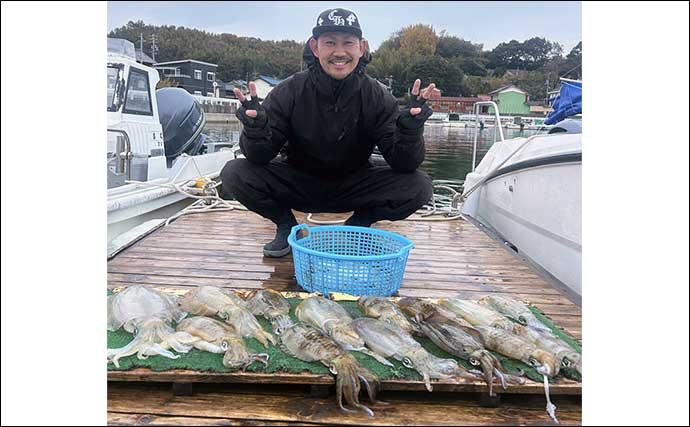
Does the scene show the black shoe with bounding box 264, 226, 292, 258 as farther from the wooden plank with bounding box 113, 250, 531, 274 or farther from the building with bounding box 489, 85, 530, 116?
the building with bounding box 489, 85, 530, 116

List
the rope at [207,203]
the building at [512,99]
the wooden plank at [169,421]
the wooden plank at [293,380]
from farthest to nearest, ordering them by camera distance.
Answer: the building at [512,99] → the rope at [207,203] → the wooden plank at [293,380] → the wooden plank at [169,421]

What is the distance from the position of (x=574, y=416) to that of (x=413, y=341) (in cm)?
58

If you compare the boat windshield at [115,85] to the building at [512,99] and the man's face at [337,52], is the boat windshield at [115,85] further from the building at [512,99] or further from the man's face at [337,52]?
the building at [512,99]

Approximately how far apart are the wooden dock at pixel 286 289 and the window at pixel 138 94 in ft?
9.04

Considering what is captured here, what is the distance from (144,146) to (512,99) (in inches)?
1942

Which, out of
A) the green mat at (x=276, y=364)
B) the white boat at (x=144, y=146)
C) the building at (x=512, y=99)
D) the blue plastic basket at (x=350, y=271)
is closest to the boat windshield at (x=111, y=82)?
the white boat at (x=144, y=146)

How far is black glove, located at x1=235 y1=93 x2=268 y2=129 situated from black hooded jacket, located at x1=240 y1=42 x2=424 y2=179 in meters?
0.09

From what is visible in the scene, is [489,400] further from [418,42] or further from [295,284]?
[418,42]

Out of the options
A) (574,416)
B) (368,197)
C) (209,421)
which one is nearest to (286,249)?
(368,197)

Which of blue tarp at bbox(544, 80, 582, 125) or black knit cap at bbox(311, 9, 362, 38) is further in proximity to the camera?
blue tarp at bbox(544, 80, 582, 125)

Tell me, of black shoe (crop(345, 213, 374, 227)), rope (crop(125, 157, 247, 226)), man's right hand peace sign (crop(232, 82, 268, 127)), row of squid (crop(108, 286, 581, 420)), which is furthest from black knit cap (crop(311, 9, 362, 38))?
rope (crop(125, 157, 247, 226))

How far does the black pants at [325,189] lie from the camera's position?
10.8 feet

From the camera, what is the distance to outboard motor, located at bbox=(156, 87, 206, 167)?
8148 millimetres

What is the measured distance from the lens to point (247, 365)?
167 centimetres
